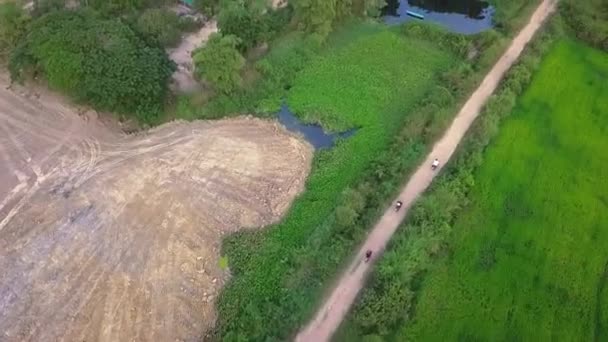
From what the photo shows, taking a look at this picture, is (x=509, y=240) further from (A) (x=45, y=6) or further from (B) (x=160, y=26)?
(A) (x=45, y=6)

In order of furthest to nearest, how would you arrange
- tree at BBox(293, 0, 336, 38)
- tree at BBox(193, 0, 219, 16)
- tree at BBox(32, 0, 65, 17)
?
tree at BBox(193, 0, 219, 16)
tree at BBox(293, 0, 336, 38)
tree at BBox(32, 0, 65, 17)

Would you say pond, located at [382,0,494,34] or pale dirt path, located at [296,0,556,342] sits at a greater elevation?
pond, located at [382,0,494,34]

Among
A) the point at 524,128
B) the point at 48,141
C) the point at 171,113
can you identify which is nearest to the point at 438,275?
the point at 524,128

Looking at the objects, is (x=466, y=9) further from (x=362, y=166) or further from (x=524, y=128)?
(x=362, y=166)

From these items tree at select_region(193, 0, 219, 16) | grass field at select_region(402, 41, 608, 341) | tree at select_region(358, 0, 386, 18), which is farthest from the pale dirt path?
tree at select_region(193, 0, 219, 16)

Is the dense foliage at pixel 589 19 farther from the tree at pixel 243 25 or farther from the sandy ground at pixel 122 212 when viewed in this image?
the tree at pixel 243 25

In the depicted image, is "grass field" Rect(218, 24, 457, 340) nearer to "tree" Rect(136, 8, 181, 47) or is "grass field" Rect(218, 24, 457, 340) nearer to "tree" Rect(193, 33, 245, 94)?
"tree" Rect(193, 33, 245, 94)
